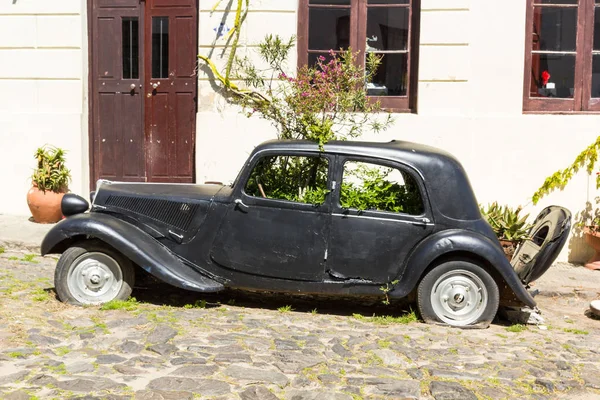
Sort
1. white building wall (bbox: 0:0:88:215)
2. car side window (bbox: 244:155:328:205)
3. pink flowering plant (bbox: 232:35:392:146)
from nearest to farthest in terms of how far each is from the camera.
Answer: car side window (bbox: 244:155:328:205) < pink flowering plant (bbox: 232:35:392:146) < white building wall (bbox: 0:0:88:215)

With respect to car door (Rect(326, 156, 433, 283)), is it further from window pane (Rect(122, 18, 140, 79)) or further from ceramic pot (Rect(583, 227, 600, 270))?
window pane (Rect(122, 18, 140, 79))

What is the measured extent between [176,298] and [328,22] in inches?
174

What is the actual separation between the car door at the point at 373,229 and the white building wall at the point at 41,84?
201 inches

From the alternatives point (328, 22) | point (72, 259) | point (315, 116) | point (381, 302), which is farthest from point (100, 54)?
point (381, 302)

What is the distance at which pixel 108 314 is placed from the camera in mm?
6250

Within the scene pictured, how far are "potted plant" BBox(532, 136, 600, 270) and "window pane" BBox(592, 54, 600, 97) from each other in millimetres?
657

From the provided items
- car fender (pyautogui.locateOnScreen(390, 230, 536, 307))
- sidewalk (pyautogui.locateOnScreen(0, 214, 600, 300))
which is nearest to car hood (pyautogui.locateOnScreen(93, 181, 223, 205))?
car fender (pyautogui.locateOnScreen(390, 230, 536, 307))

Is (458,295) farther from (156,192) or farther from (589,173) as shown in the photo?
(589,173)

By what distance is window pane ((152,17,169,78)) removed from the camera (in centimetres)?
1049

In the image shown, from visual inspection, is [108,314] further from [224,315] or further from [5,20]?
[5,20]

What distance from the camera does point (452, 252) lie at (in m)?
6.32

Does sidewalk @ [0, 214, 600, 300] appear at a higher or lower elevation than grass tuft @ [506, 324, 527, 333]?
higher

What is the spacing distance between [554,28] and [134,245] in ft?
18.9

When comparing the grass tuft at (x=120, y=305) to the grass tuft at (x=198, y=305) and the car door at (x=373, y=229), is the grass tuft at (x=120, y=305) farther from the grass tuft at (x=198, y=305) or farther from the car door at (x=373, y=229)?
the car door at (x=373, y=229)
